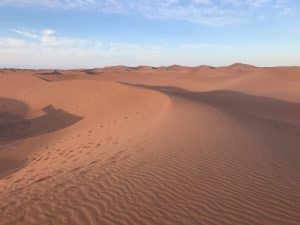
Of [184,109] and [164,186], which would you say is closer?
[164,186]

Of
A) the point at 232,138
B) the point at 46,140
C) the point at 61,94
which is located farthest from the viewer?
the point at 61,94

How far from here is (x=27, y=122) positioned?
1948 centimetres

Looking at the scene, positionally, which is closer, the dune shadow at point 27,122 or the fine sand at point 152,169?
the fine sand at point 152,169

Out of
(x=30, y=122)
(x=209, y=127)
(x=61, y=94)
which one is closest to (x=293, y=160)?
(x=209, y=127)

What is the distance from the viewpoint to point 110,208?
5625 mm

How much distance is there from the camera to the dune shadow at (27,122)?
16797 mm

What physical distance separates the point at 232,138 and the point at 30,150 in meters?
7.37

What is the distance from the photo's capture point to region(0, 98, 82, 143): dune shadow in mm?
16797

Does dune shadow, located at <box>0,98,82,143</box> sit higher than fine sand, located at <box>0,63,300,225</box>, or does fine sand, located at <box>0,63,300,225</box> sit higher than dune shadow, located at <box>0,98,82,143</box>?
fine sand, located at <box>0,63,300,225</box>

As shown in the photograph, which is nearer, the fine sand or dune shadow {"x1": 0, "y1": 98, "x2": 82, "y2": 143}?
the fine sand

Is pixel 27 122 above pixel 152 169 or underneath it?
underneath

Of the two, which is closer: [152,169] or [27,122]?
[152,169]

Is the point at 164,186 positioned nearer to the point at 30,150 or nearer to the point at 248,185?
the point at 248,185

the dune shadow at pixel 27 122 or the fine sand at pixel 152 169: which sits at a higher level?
the fine sand at pixel 152 169
